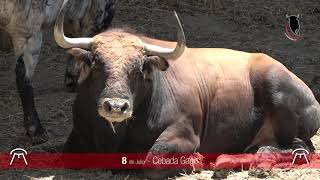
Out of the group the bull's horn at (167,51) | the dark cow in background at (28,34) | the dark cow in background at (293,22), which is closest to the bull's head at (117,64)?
the bull's horn at (167,51)

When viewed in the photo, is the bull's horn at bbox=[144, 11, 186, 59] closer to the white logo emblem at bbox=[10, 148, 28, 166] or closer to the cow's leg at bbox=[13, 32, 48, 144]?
the white logo emblem at bbox=[10, 148, 28, 166]

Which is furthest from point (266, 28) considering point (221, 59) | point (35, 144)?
point (35, 144)

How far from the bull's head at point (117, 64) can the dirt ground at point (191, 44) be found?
0.83 m

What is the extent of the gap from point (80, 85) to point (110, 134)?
1.52 ft

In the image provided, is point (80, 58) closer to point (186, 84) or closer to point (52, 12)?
point (186, 84)

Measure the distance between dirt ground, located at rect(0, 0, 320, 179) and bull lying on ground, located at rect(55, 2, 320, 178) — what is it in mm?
357

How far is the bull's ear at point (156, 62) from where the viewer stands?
→ 217 inches

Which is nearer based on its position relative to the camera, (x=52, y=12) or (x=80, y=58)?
(x=80, y=58)

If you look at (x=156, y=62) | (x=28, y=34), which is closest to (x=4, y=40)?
(x=28, y=34)

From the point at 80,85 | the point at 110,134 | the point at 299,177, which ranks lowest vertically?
the point at 299,177

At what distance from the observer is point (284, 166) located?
19.4 ft

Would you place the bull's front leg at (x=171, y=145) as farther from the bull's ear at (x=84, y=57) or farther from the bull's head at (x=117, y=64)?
the bull's ear at (x=84, y=57)

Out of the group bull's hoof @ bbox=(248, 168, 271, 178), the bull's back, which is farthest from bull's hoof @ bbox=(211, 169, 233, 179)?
the bull's back

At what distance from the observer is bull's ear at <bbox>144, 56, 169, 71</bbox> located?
18.1 ft
